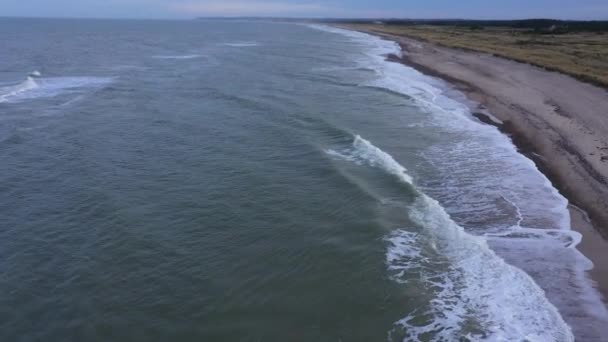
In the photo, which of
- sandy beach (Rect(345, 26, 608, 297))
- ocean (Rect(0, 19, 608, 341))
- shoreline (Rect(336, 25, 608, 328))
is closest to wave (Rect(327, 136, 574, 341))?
ocean (Rect(0, 19, 608, 341))

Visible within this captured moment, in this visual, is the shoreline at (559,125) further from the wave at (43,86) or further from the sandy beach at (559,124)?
the wave at (43,86)

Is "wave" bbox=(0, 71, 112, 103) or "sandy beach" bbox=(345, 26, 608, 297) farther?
"wave" bbox=(0, 71, 112, 103)

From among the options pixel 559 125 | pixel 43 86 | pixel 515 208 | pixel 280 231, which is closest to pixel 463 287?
pixel 515 208

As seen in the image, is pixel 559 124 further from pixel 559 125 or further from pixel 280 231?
pixel 280 231

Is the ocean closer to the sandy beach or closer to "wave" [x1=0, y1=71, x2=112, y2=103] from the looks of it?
the sandy beach

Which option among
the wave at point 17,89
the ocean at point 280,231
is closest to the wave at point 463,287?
the ocean at point 280,231

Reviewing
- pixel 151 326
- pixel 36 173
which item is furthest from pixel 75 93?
pixel 151 326
